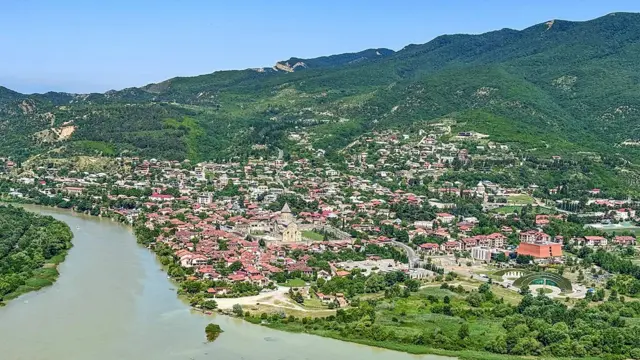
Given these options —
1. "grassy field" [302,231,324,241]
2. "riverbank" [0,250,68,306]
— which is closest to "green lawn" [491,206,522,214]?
"grassy field" [302,231,324,241]

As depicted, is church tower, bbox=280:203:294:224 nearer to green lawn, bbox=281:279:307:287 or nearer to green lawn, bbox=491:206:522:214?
green lawn, bbox=281:279:307:287

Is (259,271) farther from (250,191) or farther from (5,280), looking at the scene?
(250,191)

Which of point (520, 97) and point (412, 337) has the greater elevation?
point (520, 97)

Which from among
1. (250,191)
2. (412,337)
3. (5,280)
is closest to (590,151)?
(250,191)

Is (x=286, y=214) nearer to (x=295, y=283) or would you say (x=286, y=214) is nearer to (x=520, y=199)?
(x=295, y=283)

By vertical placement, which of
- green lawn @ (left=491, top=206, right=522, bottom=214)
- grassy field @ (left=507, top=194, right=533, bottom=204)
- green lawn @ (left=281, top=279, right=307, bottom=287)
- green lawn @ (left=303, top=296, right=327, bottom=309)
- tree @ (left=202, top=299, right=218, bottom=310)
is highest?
grassy field @ (left=507, top=194, right=533, bottom=204)

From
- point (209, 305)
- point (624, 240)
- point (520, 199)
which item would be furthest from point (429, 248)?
point (209, 305)
